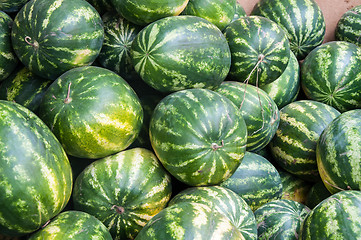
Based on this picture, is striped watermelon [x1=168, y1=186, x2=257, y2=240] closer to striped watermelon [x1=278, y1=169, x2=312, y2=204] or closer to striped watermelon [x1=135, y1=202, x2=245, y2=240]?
striped watermelon [x1=135, y1=202, x2=245, y2=240]

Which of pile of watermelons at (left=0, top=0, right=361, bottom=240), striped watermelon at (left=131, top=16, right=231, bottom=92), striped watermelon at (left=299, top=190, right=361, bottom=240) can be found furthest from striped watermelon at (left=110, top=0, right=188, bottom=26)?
striped watermelon at (left=299, top=190, right=361, bottom=240)

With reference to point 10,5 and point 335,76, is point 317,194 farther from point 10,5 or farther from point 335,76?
point 10,5

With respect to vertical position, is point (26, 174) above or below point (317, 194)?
above

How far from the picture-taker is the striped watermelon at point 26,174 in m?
1.68

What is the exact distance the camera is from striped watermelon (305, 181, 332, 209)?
2.73 m

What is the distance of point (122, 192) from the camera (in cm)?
215

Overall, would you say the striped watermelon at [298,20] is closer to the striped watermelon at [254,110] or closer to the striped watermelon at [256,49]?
the striped watermelon at [256,49]

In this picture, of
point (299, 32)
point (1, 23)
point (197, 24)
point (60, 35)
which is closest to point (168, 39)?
point (197, 24)

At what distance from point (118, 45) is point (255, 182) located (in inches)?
50.1

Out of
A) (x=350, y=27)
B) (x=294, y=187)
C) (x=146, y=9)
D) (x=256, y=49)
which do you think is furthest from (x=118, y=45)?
(x=350, y=27)

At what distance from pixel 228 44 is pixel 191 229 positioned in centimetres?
149

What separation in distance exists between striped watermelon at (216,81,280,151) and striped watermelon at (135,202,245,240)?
861mm

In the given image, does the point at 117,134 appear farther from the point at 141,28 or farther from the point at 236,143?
the point at 141,28

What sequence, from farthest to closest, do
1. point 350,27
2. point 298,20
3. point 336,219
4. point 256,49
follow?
point 350,27, point 298,20, point 256,49, point 336,219
